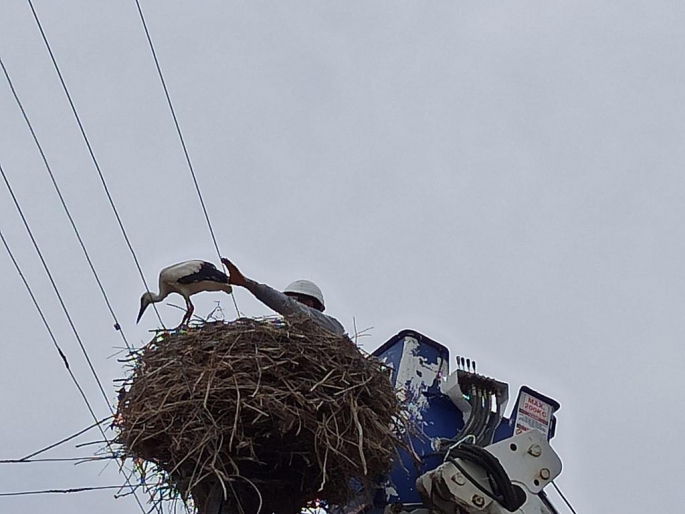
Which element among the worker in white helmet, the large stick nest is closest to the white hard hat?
the worker in white helmet

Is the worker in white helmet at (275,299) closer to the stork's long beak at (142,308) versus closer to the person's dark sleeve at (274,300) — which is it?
the person's dark sleeve at (274,300)

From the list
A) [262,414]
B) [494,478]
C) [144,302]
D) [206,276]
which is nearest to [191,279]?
[206,276]

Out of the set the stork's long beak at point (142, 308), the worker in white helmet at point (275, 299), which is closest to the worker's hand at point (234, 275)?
the worker in white helmet at point (275, 299)

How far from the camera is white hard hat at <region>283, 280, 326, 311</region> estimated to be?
632 centimetres

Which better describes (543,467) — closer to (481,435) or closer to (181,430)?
(481,435)

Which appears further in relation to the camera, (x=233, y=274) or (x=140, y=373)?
(x=233, y=274)

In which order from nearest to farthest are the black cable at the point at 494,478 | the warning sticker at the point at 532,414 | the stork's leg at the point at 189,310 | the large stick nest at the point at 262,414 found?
the large stick nest at the point at 262,414
the black cable at the point at 494,478
the stork's leg at the point at 189,310
the warning sticker at the point at 532,414

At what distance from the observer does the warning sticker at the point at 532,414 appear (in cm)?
574

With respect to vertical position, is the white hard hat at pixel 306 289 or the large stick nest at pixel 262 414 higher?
the white hard hat at pixel 306 289

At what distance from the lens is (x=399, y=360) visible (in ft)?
18.4

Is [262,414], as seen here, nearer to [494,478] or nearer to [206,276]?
[494,478]

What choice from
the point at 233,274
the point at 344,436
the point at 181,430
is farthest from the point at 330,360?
the point at 233,274

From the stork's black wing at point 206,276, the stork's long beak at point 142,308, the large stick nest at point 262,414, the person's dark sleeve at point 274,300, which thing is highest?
the stork's long beak at point 142,308

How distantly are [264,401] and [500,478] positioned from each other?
1.08 m
